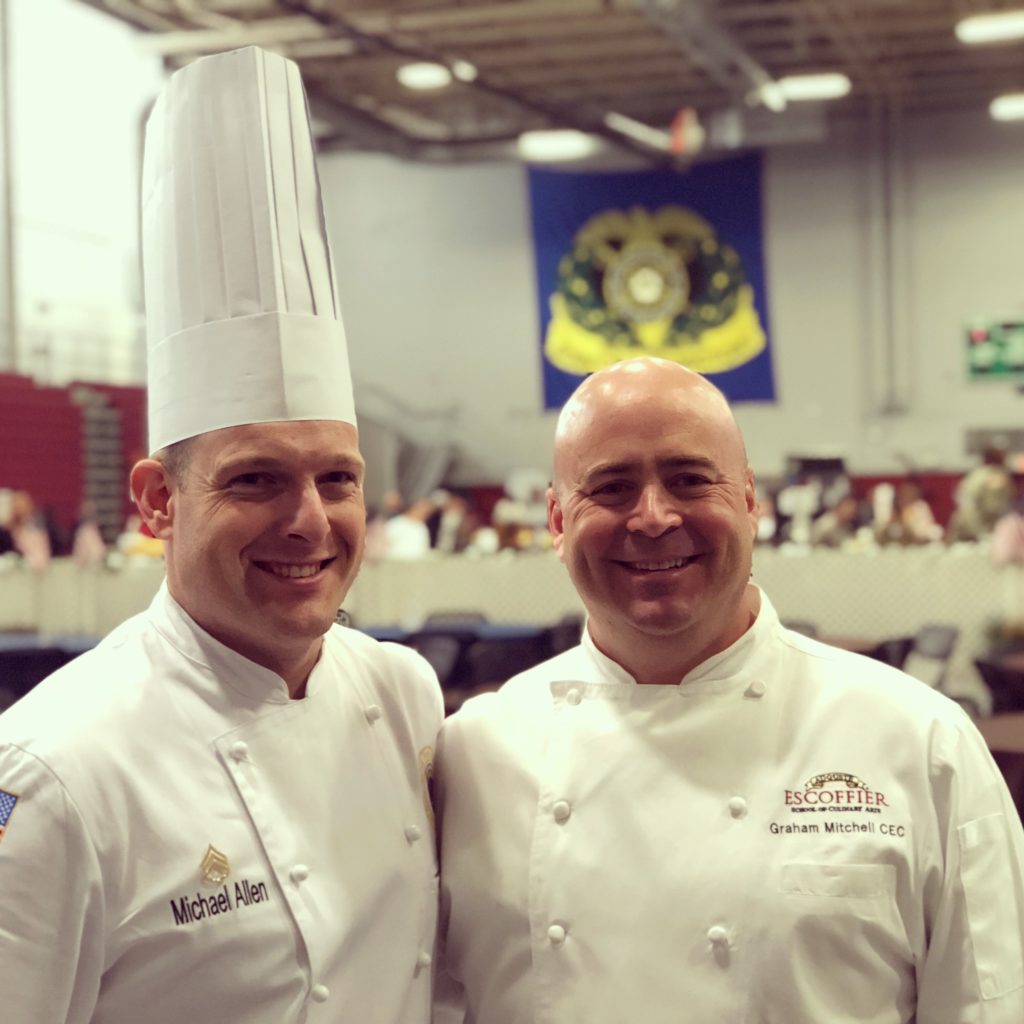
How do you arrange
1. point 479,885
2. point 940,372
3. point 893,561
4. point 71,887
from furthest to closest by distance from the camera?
point 940,372 < point 893,561 < point 479,885 < point 71,887

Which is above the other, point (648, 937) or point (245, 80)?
point (245, 80)

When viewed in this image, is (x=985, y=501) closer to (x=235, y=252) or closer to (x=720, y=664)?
(x=720, y=664)

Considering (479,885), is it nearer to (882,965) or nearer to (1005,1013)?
(882,965)

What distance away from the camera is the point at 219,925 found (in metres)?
1.54

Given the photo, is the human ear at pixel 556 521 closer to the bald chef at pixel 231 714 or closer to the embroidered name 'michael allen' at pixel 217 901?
the bald chef at pixel 231 714

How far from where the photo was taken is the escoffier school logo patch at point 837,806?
5.57ft

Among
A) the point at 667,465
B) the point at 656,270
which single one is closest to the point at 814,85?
the point at 656,270

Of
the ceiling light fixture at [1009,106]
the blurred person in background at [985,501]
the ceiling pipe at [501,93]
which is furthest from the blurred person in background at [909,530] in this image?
the ceiling pipe at [501,93]

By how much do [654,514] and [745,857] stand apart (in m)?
0.43

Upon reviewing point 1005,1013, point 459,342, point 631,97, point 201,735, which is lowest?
point 1005,1013

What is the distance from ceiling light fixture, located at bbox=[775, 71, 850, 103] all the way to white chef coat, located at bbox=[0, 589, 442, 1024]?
1264 cm

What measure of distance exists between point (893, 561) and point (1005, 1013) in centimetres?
655

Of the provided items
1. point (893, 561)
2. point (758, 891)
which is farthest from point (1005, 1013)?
point (893, 561)

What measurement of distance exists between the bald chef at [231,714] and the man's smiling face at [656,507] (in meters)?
0.30
